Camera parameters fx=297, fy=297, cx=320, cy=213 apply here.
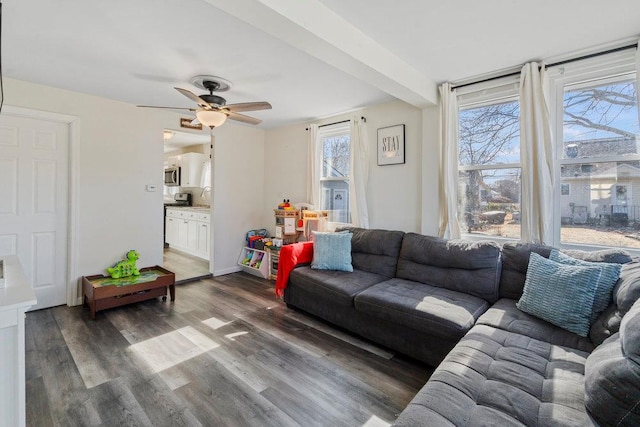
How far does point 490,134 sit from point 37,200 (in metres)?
4.90

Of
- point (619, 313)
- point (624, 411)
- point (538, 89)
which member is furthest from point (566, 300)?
point (538, 89)

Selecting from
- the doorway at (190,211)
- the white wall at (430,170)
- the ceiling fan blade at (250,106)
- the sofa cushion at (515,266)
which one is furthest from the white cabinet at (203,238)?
the sofa cushion at (515,266)

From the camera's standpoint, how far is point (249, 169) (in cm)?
506

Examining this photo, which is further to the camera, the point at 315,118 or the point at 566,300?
the point at 315,118

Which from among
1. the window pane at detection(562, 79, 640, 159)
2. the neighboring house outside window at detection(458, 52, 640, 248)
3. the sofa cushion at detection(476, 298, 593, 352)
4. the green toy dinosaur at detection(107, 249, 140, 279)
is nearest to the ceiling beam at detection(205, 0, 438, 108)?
the neighboring house outside window at detection(458, 52, 640, 248)

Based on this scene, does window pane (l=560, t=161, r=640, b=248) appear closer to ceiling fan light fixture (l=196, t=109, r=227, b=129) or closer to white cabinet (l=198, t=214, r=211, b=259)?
ceiling fan light fixture (l=196, t=109, r=227, b=129)

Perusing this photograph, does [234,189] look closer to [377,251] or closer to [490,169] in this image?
[377,251]

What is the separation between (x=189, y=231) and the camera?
593 cm

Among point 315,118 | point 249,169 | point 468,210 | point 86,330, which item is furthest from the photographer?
point 249,169

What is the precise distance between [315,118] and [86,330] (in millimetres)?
3687

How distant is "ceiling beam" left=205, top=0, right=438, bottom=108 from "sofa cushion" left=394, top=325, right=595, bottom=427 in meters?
2.02

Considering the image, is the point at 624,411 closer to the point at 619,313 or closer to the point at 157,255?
the point at 619,313

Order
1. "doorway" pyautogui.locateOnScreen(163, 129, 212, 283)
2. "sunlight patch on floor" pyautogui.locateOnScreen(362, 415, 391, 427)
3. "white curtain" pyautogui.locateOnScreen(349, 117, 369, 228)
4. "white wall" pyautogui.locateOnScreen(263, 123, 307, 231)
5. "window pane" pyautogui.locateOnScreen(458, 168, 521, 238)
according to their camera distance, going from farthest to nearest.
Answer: "doorway" pyautogui.locateOnScreen(163, 129, 212, 283) < "white wall" pyautogui.locateOnScreen(263, 123, 307, 231) < "white curtain" pyautogui.locateOnScreen(349, 117, 369, 228) < "window pane" pyautogui.locateOnScreen(458, 168, 521, 238) < "sunlight patch on floor" pyautogui.locateOnScreen(362, 415, 391, 427)

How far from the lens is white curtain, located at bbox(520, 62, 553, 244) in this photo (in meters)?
2.54
